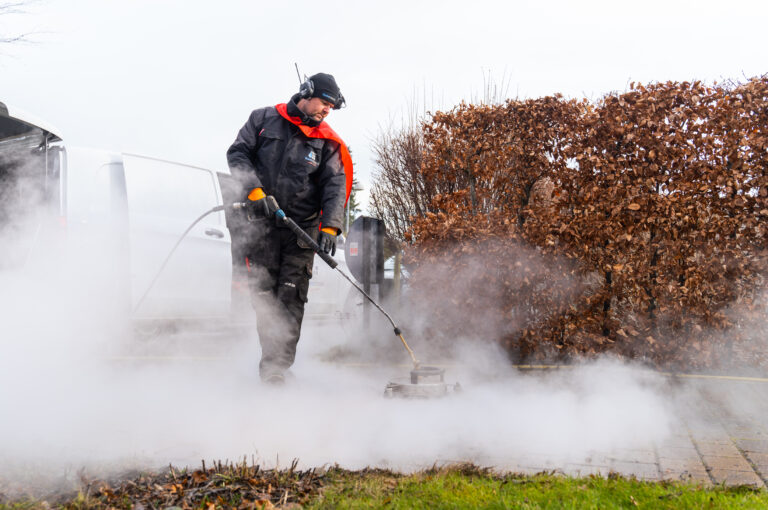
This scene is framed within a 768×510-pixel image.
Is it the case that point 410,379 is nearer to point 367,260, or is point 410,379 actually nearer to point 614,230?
point 614,230

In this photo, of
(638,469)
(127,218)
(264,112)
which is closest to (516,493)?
(638,469)

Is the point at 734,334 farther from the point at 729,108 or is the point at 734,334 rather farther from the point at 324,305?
the point at 324,305

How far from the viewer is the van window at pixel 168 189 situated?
5.56 meters

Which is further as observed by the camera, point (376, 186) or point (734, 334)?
point (376, 186)

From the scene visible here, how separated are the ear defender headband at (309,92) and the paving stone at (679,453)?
286 centimetres

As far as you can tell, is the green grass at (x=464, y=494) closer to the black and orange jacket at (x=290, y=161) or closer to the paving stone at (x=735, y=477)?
the paving stone at (x=735, y=477)

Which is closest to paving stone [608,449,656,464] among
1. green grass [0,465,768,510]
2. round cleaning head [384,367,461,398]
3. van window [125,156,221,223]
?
green grass [0,465,768,510]

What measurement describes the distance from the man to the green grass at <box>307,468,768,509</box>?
1.90 m

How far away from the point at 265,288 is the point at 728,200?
11.8ft

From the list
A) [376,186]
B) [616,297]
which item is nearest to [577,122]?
[616,297]

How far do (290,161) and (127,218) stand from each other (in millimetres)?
1937

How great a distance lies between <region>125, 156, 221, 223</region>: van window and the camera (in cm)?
556

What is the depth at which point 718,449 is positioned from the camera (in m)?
3.26

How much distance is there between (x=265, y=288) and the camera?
448cm
